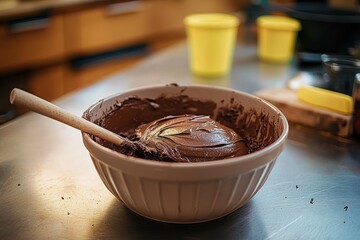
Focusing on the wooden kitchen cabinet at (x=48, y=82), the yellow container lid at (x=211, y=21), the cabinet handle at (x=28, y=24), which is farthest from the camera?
the wooden kitchen cabinet at (x=48, y=82)

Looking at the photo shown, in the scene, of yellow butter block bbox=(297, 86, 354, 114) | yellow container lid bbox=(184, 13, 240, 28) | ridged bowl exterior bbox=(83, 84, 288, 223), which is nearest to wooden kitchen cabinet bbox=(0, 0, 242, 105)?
yellow container lid bbox=(184, 13, 240, 28)

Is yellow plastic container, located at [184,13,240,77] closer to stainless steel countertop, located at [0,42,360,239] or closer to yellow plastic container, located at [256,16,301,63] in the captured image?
yellow plastic container, located at [256,16,301,63]

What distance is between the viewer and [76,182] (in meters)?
0.86

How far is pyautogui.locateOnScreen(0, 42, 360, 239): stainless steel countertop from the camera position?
0.72 meters

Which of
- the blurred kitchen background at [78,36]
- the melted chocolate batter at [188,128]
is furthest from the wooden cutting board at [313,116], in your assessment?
the blurred kitchen background at [78,36]

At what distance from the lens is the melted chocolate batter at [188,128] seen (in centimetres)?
77

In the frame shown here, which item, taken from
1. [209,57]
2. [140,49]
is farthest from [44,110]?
[140,49]

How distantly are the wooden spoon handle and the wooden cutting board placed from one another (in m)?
0.57

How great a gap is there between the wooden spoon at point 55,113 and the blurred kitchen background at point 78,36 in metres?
1.08

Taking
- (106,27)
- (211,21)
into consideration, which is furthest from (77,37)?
(211,21)

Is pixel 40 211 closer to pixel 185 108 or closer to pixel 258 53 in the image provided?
pixel 185 108

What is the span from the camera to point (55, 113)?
706 millimetres

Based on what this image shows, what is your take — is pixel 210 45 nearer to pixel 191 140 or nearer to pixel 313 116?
pixel 313 116

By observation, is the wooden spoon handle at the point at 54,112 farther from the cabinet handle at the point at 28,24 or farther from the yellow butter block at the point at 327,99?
the cabinet handle at the point at 28,24
